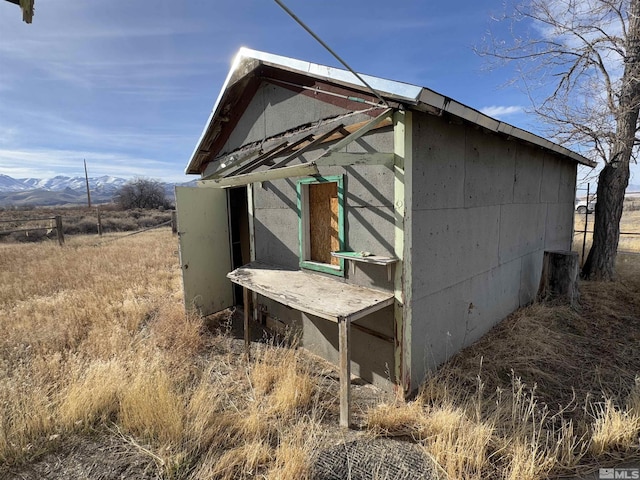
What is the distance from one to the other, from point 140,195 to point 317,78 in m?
39.6

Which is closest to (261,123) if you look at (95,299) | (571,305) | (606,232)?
(95,299)

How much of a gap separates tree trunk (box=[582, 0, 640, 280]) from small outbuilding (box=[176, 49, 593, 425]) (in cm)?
181

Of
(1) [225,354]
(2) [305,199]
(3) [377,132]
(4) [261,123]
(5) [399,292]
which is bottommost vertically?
(1) [225,354]

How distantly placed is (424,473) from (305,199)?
332cm

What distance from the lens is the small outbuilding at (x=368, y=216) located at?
131 inches

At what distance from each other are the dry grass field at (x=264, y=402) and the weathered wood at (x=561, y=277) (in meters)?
0.33

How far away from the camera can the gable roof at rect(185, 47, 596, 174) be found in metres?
2.98

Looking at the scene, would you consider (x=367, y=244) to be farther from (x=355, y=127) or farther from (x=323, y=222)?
(x=355, y=127)

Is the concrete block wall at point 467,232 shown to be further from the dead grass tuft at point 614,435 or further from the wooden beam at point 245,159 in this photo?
the wooden beam at point 245,159

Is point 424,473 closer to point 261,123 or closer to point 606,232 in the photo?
point 261,123

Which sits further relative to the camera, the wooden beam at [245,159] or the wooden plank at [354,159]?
the wooden beam at [245,159]

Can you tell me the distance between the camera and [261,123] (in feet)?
17.2

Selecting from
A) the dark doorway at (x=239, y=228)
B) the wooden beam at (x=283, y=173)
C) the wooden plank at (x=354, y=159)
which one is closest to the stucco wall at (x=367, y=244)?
the wooden plank at (x=354, y=159)

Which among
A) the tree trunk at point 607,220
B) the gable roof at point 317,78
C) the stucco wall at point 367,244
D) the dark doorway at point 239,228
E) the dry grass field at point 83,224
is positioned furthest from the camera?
the dry grass field at point 83,224
